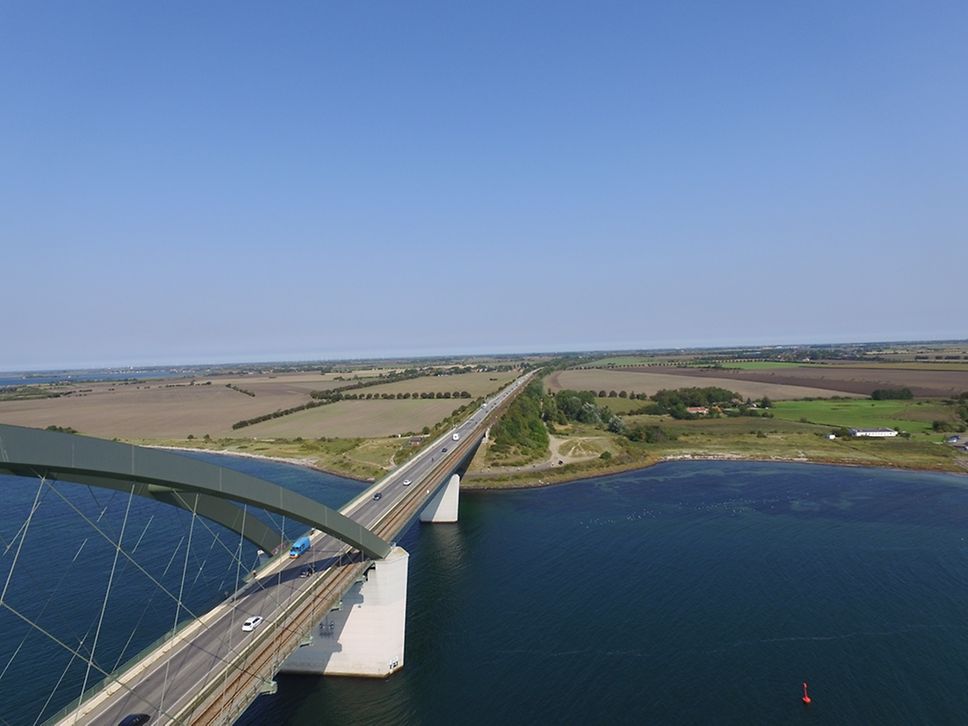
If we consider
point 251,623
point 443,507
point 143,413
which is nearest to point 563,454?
point 443,507

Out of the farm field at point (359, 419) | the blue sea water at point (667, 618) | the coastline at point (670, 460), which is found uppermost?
the farm field at point (359, 419)

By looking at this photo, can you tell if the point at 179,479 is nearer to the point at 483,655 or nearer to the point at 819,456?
the point at 483,655

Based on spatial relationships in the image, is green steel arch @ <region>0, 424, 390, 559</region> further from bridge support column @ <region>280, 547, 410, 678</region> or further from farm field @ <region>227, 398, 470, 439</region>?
farm field @ <region>227, 398, 470, 439</region>

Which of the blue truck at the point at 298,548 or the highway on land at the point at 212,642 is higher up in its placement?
the blue truck at the point at 298,548

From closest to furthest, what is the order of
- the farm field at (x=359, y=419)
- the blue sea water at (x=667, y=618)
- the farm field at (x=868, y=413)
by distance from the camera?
the blue sea water at (x=667, y=618), the farm field at (x=868, y=413), the farm field at (x=359, y=419)

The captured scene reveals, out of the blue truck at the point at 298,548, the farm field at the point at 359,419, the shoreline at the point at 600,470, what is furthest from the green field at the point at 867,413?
the blue truck at the point at 298,548

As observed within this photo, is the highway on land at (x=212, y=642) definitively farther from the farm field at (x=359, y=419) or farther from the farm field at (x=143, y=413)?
the farm field at (x=143, y=413)

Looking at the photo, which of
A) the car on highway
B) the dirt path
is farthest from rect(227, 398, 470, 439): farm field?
the car on highway
